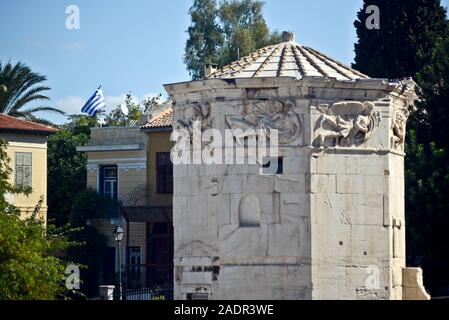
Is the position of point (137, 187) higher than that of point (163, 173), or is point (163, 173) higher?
point (163, 173)

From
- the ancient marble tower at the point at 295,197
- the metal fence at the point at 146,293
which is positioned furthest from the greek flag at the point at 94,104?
the ancient marble tower at the point at 295,197

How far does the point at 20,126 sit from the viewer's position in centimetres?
5541

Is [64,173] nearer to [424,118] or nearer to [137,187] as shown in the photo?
[137,187]

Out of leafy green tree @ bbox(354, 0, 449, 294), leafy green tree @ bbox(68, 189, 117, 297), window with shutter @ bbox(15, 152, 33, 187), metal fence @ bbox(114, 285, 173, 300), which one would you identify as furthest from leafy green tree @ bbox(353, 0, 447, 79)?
metal fence @ bbox(114, 285, 173, 300)

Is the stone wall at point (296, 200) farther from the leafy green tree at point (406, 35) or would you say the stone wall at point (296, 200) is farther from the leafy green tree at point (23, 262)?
the leafy green tree at point (406, 35)

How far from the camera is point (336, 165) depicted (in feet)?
101

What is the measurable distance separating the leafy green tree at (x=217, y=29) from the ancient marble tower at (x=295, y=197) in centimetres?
3631

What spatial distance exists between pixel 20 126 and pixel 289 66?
25054mm

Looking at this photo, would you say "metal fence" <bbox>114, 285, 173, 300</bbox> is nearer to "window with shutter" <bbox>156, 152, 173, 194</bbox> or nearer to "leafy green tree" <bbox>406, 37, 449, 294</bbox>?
"leafy green tree" <bbox>406, 37, 449, 294</bbox>

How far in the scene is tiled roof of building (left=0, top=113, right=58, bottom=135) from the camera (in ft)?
180

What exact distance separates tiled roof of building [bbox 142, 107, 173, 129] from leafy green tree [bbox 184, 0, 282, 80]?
1042 centimetres

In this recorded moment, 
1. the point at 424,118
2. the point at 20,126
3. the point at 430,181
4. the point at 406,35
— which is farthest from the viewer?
the point at 20,126

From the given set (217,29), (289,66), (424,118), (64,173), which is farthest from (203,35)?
(289,66)
